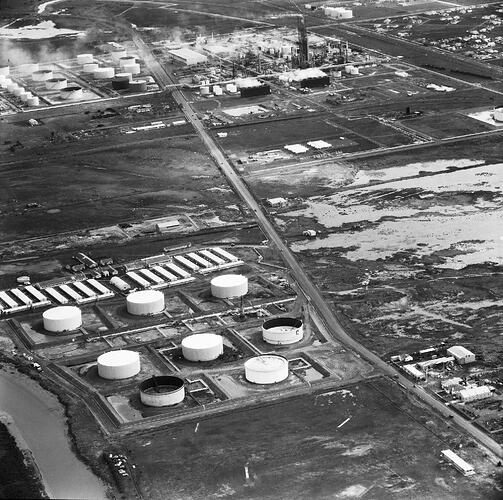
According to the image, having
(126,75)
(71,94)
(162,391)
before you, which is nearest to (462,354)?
(162,391)

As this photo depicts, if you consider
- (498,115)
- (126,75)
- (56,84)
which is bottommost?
(56,84)

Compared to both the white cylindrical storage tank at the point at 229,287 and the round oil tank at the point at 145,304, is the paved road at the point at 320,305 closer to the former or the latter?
the white cylindrical storage tank at the point at 229,287

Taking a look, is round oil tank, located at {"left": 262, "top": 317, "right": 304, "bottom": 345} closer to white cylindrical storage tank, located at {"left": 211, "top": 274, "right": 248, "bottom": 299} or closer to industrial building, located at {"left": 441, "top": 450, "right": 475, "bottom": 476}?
white cylindrical storage tank, located at {"left": 211, "top": 274, "right": 248, "bottom": 299}

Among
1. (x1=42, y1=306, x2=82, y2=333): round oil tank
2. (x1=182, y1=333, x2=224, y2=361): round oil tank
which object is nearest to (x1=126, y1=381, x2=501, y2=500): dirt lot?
(x1=182, y1=333, x2=224, y2=361): round oil tank

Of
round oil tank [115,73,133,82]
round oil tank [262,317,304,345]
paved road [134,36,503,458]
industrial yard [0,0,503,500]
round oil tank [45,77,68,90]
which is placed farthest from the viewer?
round oil tank [115,73,133,82]

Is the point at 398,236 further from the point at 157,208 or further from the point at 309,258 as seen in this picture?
the point at 157,208

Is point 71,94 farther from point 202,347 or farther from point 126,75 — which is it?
point 202,347
